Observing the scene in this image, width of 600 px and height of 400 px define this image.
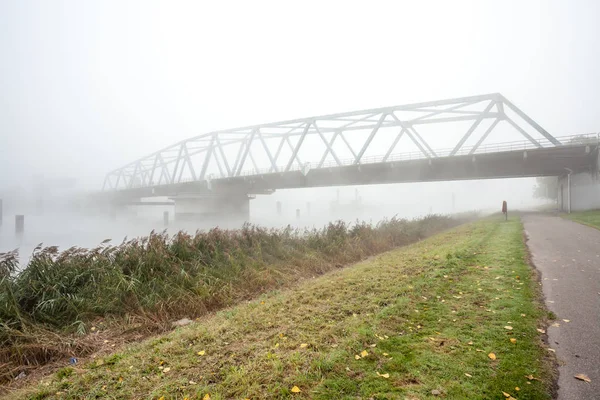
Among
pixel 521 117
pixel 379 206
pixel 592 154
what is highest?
pixel 521 117

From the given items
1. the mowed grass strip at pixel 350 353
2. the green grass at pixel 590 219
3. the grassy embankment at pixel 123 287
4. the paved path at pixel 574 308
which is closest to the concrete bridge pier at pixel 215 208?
the green grass at pixel 590 219

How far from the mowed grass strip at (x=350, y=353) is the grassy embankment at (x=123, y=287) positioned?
1198 mm

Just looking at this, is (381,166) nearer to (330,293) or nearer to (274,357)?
(330,293)

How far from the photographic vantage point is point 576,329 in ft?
14.5

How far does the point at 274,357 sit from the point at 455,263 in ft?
20.3

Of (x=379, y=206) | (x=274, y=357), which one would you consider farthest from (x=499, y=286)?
(x=379, y=206)

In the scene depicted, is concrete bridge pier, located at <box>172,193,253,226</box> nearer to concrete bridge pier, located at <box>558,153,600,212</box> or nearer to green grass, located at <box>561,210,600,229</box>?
concrete bridge pier, located at <box>558,153,600,212</box>

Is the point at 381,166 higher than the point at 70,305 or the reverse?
higher

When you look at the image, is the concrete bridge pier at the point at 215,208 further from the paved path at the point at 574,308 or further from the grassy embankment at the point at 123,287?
the paved path at the point at 574,308

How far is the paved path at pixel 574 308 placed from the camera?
3.32 metres

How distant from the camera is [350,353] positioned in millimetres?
3924

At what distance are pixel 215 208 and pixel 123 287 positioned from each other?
174 ft

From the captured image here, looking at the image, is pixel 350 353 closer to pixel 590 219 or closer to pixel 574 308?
pixel 574 308

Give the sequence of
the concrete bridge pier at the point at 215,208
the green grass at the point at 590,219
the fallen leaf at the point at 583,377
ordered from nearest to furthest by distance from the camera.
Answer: the fallen leaf at the point at 583,377
the green grass at the point at 590,219
the concrete bridge pier at the point at 215,208
